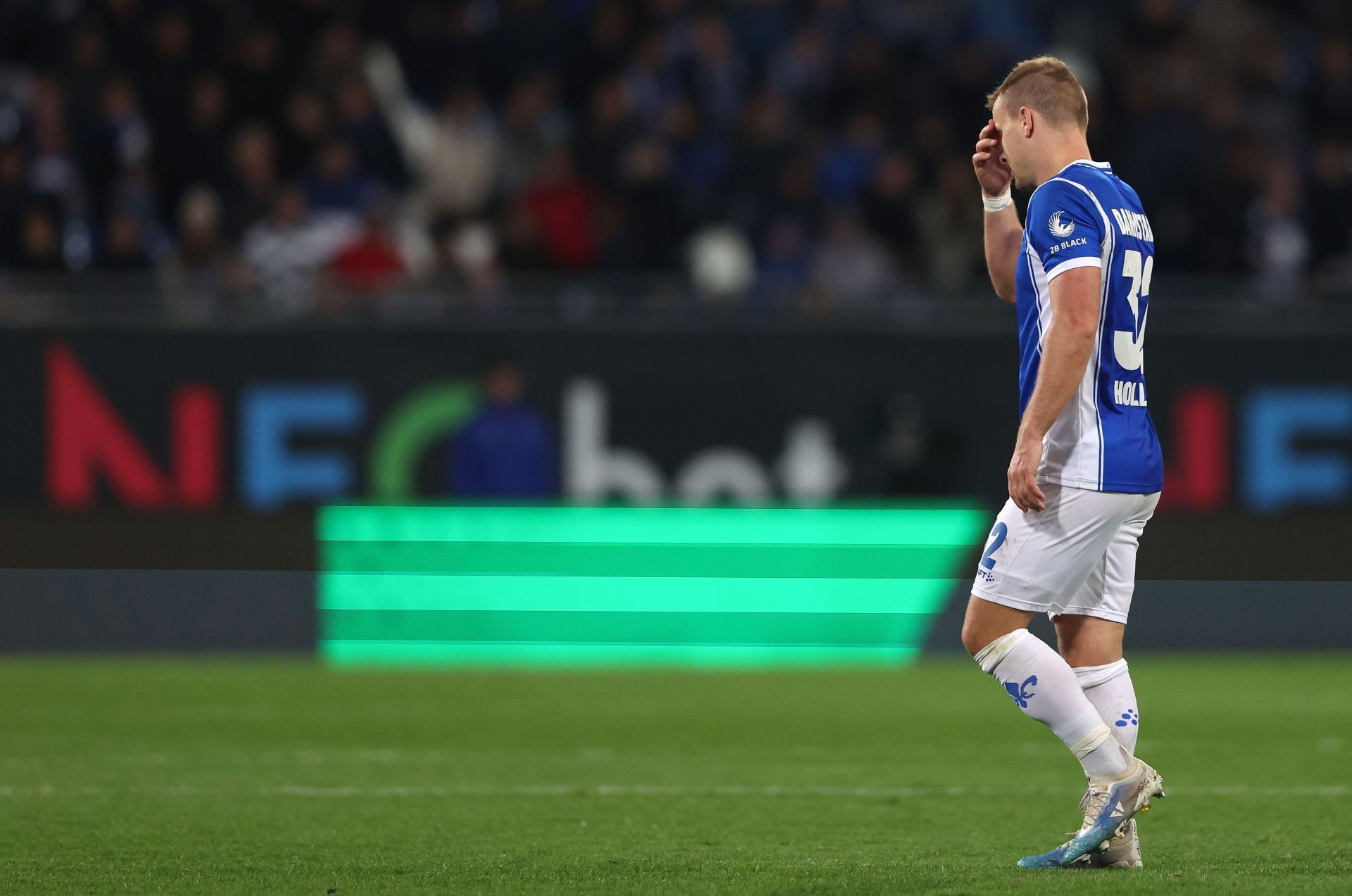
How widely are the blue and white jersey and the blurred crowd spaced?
873cm

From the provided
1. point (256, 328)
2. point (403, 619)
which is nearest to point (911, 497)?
point (403, 619)

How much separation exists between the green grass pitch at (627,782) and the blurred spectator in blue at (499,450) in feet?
5.94

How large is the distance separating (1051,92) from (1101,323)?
0.66 metres

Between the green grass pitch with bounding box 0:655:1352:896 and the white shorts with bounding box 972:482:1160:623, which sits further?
the green grass pitch with bounding box 0:655:1352:896

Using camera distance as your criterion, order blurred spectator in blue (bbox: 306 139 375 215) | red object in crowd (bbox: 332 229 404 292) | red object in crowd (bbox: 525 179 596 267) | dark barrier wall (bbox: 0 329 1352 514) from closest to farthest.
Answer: dark barrier wall (bbox: 0 329 1352 514) < red object in crowd (bbox: 332 229 404 292) < blurred spectator in blue (bbox: 306 139 375 215) < red object in crowd (bbox: 525 179 596 267)

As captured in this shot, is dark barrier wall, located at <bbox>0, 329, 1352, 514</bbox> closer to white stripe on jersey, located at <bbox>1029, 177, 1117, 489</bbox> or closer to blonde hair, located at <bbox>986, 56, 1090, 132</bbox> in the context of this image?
blonde hair, located at <bbox>986, 56, 1090, 132</bbox>

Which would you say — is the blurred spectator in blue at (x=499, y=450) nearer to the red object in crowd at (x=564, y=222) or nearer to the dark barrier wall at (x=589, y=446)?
the dark barrier wall at (x=589, y=446)

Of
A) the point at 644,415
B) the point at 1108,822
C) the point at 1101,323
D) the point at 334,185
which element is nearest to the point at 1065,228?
the point at 1101,323

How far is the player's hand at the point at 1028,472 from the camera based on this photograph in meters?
5.07

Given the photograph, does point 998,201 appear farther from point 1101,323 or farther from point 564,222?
point 564,222

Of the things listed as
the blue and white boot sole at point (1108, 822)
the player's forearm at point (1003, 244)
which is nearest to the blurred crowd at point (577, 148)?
the player's forearm at point (1003, 244)

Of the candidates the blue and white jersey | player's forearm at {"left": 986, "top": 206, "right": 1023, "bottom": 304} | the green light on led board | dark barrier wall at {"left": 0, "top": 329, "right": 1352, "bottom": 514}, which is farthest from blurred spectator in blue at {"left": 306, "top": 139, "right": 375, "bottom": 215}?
the blue and white jersey

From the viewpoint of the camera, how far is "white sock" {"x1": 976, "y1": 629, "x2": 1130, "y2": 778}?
5203mm

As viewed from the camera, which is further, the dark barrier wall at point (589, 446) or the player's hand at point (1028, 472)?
the dark barrier wall at point (589, 446)
